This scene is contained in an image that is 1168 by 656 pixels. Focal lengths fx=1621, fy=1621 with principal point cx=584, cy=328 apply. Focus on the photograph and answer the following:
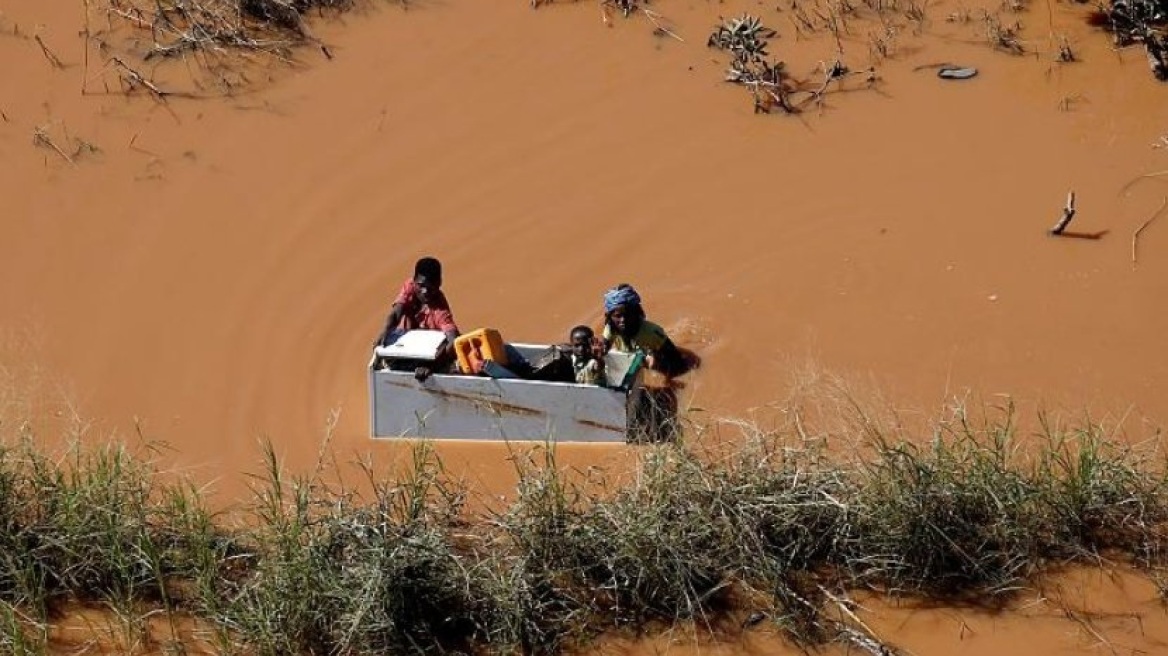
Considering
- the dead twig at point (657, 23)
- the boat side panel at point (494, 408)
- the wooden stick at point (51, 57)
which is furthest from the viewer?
the dead twig at point (657, 23)

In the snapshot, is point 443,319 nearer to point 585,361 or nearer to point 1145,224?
point 585,361

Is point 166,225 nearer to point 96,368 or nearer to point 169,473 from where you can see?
point 96,368

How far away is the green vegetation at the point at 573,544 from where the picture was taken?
5.91 metres

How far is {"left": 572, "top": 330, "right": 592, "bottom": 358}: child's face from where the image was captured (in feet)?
22.6

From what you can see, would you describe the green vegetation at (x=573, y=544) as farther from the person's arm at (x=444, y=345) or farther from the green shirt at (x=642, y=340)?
the green shirt at (x=642, y=340)

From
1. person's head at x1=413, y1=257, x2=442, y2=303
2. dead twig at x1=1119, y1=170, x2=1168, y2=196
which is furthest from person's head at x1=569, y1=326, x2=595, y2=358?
dead twig at x1=1119, y1=170, x2=1168, y2=196

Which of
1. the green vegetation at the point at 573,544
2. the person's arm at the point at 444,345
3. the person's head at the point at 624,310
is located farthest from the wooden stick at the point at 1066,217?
the person's arm at the point at 444,345

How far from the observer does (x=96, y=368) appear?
762 centimetres

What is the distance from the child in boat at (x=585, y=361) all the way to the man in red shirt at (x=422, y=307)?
0.60m

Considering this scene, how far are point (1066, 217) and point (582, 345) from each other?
2.76 metres

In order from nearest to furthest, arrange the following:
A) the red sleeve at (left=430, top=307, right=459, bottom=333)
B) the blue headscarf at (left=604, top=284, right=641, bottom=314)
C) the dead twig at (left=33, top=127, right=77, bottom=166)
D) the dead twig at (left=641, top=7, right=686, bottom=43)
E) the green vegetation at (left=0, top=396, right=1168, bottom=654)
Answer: the green vegetation at (left=0, top=396, right=1168, bottom=654) < the blue headscarf at (left=604, top=284, right=641, bottom=314) < the red sleeve at (left=430, top=307, right=459, bottom=333) < the dead twig at (left=33, top=127, right=77, bottom=166) < the dead twig at (left=641, top=7, right=686, bottom=43)

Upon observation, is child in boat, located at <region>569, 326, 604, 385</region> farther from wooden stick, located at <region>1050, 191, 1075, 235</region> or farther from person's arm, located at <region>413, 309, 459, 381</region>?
wooden stick, located at <region>1050, 191, 1075, 235</region>

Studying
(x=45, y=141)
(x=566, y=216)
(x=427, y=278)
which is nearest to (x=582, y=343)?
(x=427, y=278)

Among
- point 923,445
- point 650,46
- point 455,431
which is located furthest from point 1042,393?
point 650,46
